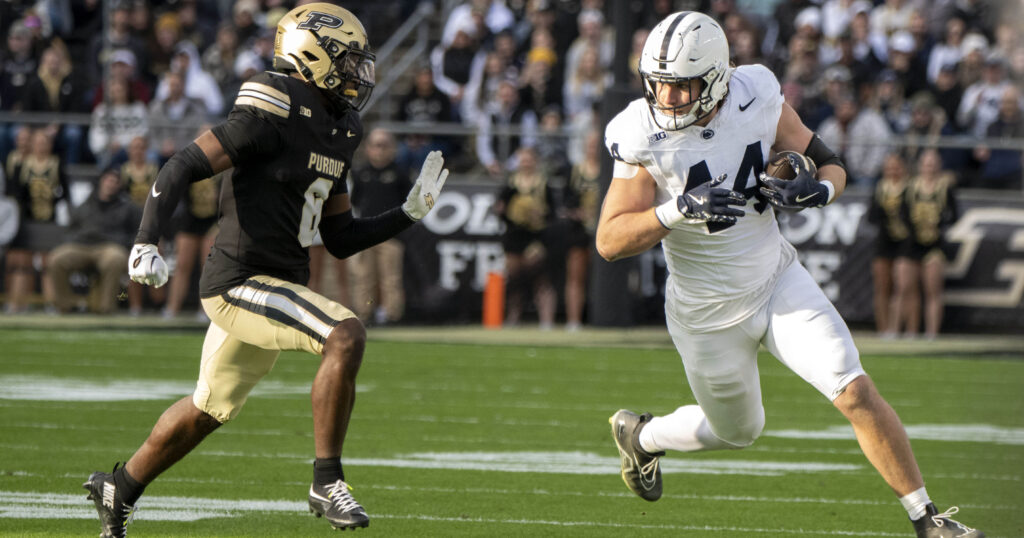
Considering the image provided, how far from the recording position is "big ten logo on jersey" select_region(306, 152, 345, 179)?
4895 millimetres

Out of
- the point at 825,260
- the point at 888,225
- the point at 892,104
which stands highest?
the point at 892,104

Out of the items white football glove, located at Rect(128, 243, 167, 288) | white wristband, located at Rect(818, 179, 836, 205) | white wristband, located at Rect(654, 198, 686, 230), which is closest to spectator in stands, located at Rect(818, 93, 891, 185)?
white wristband, located at Rect(818, 179, 836, 205)

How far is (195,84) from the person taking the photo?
628 inches

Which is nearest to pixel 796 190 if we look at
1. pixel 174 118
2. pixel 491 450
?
pixel 491 450

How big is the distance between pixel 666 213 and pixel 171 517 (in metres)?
2.07

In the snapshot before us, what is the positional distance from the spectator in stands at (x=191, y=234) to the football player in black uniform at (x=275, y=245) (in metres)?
8.81

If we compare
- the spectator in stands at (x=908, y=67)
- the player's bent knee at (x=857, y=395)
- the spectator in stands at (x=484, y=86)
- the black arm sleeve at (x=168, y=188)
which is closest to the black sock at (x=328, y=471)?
the black arm sleeve at (x=168, y=188)

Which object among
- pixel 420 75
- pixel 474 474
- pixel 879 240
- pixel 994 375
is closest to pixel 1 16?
pixel 420 75

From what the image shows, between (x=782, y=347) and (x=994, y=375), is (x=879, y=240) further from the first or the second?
(x=782, y=347)

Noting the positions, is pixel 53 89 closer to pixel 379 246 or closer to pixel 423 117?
pixel 423 117

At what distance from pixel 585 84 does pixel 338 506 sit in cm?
1095

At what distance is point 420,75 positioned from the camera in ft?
50.1

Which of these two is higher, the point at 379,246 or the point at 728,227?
the point at 728,227

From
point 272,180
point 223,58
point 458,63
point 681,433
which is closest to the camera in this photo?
point 272,180
